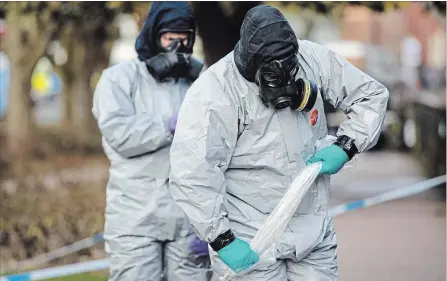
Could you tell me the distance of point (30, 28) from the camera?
1562cm

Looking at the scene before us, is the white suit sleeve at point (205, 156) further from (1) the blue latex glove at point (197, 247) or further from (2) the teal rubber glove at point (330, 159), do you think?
(1) the blue latex glove at point (197, 247)

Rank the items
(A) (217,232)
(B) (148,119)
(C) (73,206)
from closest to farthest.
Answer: (A) (217,232) → (B) (148,119) → (C) (73,206)

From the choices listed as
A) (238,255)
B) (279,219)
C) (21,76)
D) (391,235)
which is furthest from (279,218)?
(21,76)

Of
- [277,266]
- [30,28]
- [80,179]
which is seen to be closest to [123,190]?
[277,266]

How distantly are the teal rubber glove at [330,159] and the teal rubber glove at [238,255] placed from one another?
43 centimetres

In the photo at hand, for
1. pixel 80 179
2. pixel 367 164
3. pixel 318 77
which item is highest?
pixel 318 77

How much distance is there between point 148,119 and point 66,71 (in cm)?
1637

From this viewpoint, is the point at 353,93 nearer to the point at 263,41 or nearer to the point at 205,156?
the point at 263,41

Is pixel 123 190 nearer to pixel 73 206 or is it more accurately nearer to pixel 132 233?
pixel 132 233

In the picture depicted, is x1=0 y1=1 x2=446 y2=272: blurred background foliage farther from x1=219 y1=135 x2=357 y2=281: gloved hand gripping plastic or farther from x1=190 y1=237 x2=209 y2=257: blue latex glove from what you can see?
x1=219 y1=135 x2=357 y2=281: gloved hand gripping plastic

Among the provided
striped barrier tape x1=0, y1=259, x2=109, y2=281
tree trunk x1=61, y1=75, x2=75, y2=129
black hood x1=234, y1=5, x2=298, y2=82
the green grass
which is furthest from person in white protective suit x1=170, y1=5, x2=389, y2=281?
tree trunk x1=61, y1=75, x2=75, y2=129

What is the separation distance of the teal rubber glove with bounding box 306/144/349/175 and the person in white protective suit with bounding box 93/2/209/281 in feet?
3.82

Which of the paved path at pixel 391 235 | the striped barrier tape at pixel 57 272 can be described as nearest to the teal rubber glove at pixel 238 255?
the striped barrier tape at pixel 57 272

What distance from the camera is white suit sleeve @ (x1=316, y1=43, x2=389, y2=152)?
4.05 m
